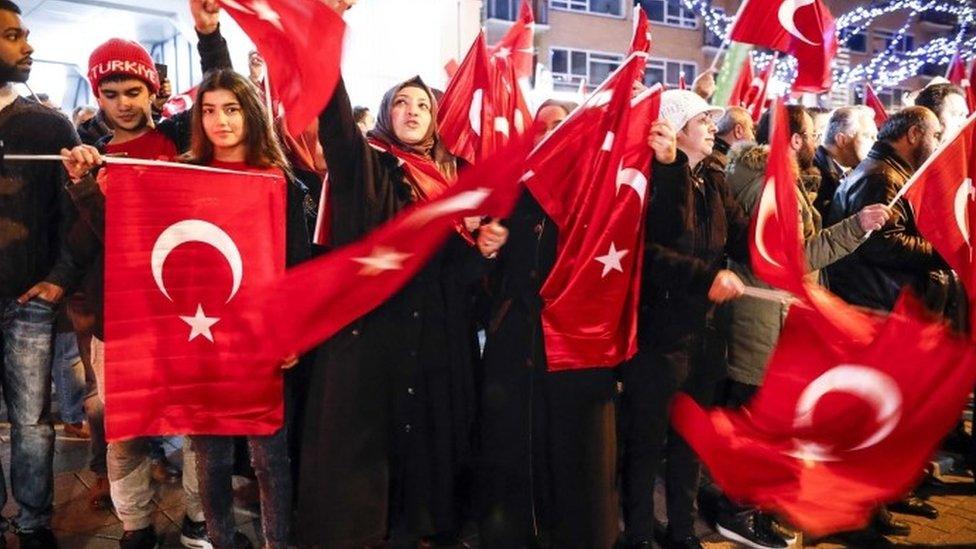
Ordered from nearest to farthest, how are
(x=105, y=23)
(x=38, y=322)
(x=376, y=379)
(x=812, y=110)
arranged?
Answer: (x=376, y=379) < (x=38, y=322) < (x=812, y=110) < (x=105, y=23)

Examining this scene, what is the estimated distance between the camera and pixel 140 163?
293cm

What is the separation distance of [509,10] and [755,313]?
1161 inches

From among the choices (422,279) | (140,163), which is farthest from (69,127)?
(422,279)

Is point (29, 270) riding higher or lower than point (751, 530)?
higher

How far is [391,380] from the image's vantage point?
3221 millimetres

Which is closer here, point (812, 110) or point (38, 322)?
point (38, 322)

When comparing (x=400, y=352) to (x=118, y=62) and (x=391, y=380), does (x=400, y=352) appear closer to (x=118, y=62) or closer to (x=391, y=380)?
(x=391, y=380)

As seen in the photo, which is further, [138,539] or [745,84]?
[745,84]

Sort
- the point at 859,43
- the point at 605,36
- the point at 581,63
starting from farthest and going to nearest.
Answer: the point at 859,43 < the point at 605,36 < the point at 581,63

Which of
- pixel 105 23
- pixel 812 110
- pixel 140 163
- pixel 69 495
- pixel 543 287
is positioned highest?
pixel 105 23

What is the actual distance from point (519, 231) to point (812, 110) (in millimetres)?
4785

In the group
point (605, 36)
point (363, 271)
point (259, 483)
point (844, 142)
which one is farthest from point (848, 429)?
point (605, 36)

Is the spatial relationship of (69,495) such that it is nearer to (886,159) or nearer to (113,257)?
(113,257)

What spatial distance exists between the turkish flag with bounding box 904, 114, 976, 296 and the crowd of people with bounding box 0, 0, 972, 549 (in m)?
0.95
